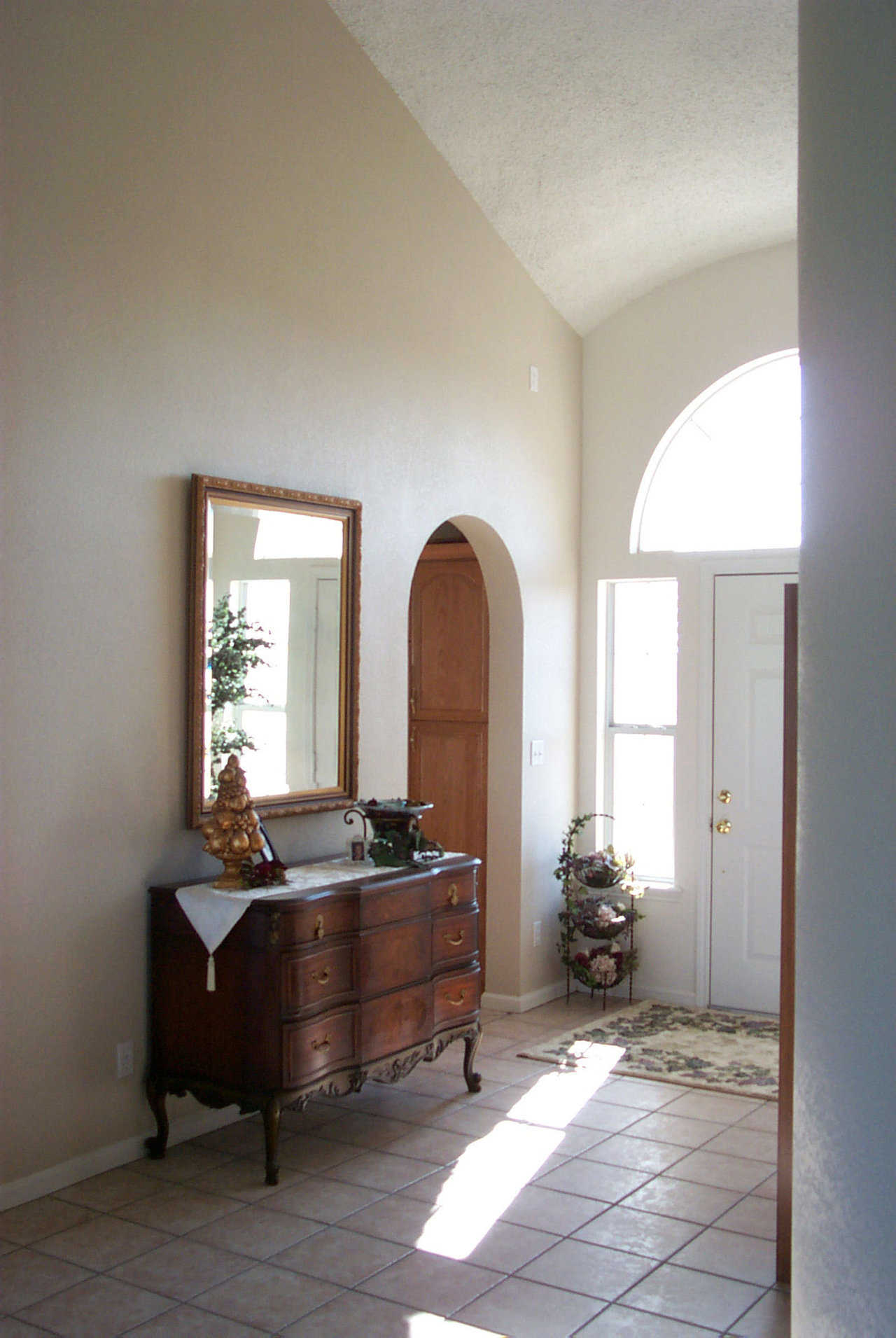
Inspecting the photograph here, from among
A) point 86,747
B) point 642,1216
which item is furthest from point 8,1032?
point 642,1216

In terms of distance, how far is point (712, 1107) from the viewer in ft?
16.2

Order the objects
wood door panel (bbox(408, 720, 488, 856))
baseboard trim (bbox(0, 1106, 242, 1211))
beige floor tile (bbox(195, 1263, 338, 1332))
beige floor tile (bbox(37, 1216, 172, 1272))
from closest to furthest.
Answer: beige floor tile (bbox(195, 1263, 338, 1332))
beige floor tile (bbox(37, 1216, 172, 1272))
baseboard trim (bbox(0, 1106, 242, 1211))
wood door panel (bbox(408, 720, 488, 856))

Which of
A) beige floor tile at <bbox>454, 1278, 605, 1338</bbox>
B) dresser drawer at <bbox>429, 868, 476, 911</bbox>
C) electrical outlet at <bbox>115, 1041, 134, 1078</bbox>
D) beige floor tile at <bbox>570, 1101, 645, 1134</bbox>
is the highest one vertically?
dresser drawer at <bbox>429, 868, 476, 911</bbox>

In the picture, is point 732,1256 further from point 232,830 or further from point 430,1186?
point 232,830

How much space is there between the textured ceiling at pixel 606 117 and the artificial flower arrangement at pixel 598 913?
289 centimetres

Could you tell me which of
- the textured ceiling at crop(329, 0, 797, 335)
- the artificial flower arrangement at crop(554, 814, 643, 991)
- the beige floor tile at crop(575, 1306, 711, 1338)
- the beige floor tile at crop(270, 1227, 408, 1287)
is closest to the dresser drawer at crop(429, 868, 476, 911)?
the beige floor tile at crop(270, 1227, 408, 1287)

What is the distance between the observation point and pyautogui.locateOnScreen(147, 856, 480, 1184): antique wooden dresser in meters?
4.05

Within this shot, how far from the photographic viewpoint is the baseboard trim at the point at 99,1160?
382 cm

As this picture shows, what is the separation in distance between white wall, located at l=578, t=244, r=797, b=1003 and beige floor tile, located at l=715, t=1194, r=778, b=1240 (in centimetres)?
251

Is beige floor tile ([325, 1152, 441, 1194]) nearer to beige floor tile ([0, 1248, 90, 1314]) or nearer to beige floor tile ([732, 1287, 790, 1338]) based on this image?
beige floor tile ([0, 1248, 90, 1314])

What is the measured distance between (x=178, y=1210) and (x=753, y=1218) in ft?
5.58

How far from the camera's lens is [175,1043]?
419 cm

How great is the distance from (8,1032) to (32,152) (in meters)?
2.56

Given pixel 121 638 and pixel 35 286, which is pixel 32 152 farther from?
pixel 121 638
